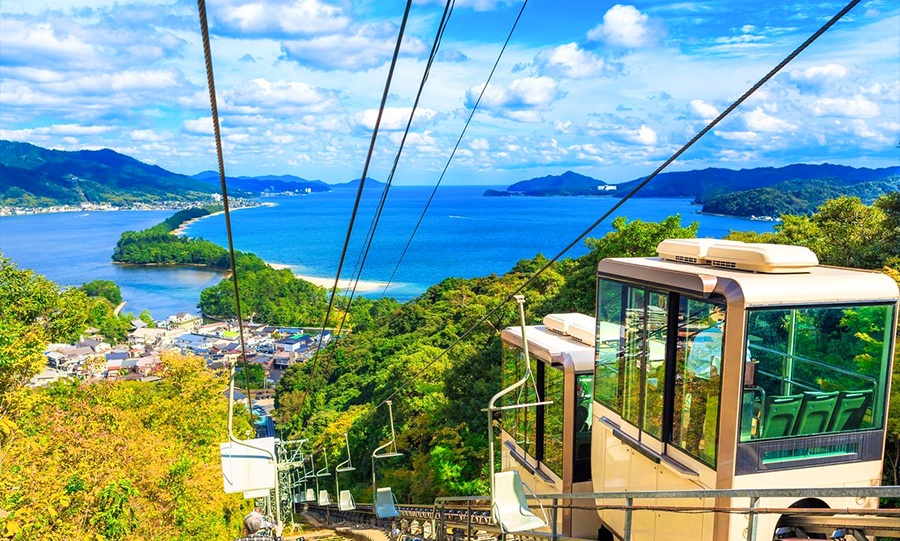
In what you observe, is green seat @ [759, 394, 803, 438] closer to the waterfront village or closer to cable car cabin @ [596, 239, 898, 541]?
cable car cabin @ [596, 239, 898, 541]

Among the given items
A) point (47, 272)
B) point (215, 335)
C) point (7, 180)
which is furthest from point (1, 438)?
point (7, 180)

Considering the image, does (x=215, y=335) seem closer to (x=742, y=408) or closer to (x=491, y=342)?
(x=491, y=342)

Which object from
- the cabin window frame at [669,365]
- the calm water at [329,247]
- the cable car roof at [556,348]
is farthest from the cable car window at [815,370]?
the calm water at [329,247]

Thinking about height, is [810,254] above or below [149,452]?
above

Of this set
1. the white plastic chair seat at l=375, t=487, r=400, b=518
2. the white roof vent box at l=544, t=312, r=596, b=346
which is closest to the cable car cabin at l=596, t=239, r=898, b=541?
→ the white roof vent box at l=544, t=312, r=596, b=346

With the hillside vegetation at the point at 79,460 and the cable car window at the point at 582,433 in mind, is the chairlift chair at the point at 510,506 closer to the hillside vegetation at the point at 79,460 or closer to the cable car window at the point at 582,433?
the cable car window at the point at 582,433

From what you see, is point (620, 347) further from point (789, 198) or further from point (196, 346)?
point (196, 346)
